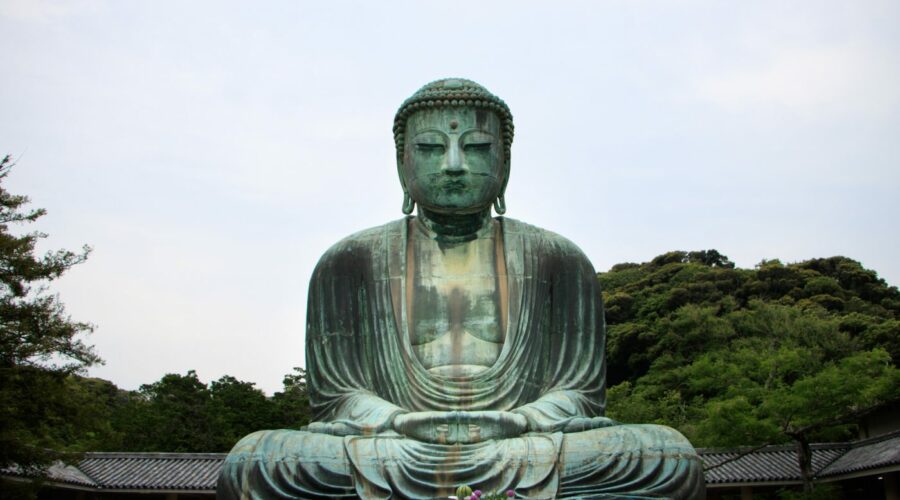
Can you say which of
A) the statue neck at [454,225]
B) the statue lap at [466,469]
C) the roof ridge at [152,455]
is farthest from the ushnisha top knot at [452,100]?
the roof ridge at [152,455]

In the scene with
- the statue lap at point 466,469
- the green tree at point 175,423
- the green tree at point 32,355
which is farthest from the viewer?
the green tree at point 175,423

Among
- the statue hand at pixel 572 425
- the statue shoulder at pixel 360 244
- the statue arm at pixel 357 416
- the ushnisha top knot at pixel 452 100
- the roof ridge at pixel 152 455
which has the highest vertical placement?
the ushnisha top knot at pixel 452 100

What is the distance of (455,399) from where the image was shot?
23.4 feet

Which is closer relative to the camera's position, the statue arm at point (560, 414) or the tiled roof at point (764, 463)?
the statue arm at point (560, 414)

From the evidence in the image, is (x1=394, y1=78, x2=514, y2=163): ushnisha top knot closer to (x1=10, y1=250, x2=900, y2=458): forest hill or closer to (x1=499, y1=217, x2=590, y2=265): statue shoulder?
(x1=499, y1=217, x2=590, y2=265): statue shoulder

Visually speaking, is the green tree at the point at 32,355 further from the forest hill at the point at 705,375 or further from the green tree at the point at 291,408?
the green tree at the point at 291,408

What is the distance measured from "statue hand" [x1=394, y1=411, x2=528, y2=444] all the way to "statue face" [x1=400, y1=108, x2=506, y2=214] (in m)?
1.83

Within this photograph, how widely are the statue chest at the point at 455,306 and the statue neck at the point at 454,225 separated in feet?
0.24

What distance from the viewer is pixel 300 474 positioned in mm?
Answer: 6262

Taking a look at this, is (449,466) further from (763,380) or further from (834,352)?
(834,352)

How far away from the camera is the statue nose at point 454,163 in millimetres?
7730

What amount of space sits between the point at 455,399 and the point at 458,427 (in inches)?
22.5

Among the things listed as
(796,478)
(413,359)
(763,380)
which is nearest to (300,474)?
(413,359)

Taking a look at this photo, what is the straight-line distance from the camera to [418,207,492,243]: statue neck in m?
8.02
